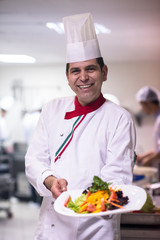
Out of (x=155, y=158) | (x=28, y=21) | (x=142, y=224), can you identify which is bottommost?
(x=155, y=158)

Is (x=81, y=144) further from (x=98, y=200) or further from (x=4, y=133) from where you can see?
(x=4, y=133)

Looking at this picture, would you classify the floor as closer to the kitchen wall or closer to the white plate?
the kitchen wall

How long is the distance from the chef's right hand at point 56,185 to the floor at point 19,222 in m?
2.91

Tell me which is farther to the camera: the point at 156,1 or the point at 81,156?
the point at 156,1

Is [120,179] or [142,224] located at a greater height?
[120,179]

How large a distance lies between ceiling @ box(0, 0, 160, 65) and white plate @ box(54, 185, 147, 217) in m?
1.53

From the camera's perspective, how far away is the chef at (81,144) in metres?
1.85

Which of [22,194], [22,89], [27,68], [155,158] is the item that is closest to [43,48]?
[155,158]

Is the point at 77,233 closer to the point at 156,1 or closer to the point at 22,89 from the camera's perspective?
the point at 156,1

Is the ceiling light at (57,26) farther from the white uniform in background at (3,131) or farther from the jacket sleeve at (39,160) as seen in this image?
the white uniform in background at (3,131)

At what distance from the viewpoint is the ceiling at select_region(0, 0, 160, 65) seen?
119 inches

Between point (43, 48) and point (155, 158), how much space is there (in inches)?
63.0

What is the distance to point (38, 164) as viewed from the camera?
1934 mm

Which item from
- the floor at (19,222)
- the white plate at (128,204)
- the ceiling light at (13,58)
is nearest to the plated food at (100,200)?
the white plate at (128,204)
